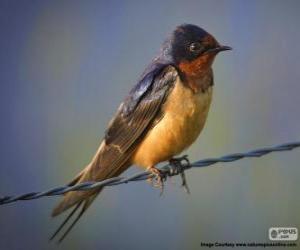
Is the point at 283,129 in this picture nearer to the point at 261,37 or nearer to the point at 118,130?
the point at 261,37

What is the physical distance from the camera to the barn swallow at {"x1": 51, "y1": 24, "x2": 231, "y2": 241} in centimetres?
211

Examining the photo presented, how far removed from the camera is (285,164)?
2629mm

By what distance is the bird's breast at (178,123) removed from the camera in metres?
2.09

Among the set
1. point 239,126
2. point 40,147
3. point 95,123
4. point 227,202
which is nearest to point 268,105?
point 239,126

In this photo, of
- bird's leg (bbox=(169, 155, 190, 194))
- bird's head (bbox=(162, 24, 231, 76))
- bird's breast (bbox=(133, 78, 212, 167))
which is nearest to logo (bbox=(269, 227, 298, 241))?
bird's leg (bbox=(169, 155, 190, 194))

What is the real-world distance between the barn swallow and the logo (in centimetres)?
46

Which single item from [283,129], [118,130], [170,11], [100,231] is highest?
[170,11]

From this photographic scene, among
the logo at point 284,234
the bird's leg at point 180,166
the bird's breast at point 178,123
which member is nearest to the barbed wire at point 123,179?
the bird's breast at point 178,123

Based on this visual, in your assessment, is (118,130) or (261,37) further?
(261,37)

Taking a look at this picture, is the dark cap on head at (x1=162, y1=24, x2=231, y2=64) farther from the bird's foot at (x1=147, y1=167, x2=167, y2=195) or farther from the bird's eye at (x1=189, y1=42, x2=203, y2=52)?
the bird's foot at (x1=147, y1=167, x2=167, y2=195)

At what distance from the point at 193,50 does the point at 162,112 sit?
0.69 feet

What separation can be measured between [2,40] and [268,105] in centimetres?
96

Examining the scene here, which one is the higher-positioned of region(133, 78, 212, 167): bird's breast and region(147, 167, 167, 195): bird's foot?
region(133, 78, 212, 167): bird's breast

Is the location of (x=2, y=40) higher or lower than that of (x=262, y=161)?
higher
